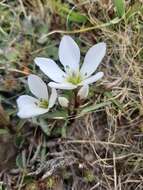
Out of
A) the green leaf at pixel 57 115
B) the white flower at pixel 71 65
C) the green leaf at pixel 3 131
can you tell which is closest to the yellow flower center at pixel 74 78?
the white flower at pixel 71 65

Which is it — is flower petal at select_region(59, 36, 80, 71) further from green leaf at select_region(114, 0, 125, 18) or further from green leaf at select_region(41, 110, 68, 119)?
green leaf at select_region(114, 0, 125, 18)

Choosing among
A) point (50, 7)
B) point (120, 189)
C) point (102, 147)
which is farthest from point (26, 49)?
point (120, 189)

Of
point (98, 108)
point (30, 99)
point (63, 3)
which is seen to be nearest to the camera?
point (30, 99)

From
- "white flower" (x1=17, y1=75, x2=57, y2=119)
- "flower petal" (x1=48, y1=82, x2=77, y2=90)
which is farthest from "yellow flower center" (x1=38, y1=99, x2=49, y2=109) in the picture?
"flower petal" (x1=48, y1=82, x2=77, y2=90)

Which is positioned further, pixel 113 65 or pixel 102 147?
pixel 113 65

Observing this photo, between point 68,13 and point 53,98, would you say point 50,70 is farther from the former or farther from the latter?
point 68,13

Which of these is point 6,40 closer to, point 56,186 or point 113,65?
point 113,65

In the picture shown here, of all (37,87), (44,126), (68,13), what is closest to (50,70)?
(37,87)
